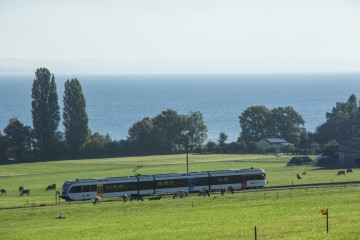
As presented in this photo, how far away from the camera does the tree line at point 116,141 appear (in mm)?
143500

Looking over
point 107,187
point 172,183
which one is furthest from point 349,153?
point 107,187

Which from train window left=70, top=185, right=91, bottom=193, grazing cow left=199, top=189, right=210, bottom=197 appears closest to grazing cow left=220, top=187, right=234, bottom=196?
grazing cow left=199, top=189, right=210, bottom=197

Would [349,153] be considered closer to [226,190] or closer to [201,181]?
[201,181]

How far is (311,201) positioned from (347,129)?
10466 cm

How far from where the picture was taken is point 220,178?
85.4 m

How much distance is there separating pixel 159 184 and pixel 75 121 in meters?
66.8

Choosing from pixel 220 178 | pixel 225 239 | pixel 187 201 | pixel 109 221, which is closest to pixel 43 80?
pixel 220 178

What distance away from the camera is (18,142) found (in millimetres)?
142125

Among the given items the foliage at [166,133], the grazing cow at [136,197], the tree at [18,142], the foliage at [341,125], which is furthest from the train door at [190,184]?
the foliage at [341,125]

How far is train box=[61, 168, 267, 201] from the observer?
77.2 m

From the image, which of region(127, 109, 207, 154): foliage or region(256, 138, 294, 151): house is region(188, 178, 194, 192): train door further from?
region(256, 138, 294, 151): house

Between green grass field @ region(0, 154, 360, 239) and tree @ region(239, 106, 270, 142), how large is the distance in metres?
66.5

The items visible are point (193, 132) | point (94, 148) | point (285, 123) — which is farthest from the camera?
point (285, 123)

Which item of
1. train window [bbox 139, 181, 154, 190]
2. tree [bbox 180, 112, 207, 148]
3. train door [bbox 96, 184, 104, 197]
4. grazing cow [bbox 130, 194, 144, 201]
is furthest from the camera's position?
tree [bbox 180, 112, 207, 148]
